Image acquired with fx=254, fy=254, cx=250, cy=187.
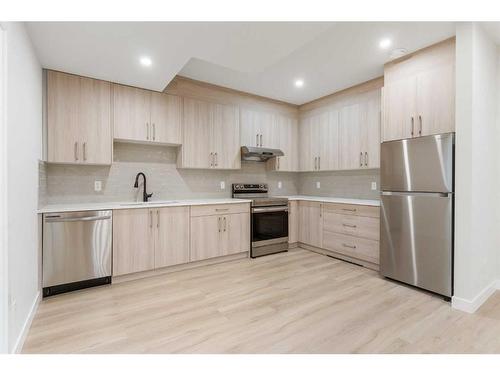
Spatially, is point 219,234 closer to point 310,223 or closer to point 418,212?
point 310,223

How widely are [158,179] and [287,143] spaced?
93.4 inches

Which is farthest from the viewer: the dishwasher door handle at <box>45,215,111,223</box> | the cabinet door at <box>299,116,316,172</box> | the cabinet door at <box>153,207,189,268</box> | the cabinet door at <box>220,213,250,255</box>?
the cabinet door at <box>299,116,316,172</box>

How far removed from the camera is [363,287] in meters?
2.74

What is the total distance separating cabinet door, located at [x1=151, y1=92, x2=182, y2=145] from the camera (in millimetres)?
3400

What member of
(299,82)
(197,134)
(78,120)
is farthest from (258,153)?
(78,120)

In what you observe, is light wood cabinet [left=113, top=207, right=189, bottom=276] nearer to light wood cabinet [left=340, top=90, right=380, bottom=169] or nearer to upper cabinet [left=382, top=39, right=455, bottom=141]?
light wood cabinet [left=340, top=90, right=380, bottom=169]

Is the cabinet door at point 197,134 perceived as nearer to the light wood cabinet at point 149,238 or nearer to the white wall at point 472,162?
the light wood cabinet at point 149,238

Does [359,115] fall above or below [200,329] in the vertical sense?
above

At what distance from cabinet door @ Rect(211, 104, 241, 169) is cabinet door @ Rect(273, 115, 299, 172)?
2.72 ft

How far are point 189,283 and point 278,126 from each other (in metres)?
3.04

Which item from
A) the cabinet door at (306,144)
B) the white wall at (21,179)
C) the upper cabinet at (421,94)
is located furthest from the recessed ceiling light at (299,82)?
the white wall at (21,179)

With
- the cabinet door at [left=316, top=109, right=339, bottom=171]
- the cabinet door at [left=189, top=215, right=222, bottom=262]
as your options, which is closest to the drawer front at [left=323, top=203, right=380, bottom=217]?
the cabinet door at [left=316, top=109, right=339, bottom=171]
